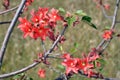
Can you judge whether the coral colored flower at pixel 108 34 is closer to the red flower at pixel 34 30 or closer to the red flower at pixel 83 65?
the red flower at pixel 83 65

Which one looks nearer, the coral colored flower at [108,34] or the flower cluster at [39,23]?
the flower cluster at [39,23]

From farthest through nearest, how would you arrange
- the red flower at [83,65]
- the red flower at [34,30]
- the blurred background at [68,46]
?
the blurred background at [68,46] < the red flower at [83,65] < the red flower at [34,30]

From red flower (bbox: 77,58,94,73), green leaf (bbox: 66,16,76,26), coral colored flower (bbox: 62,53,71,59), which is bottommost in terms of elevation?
red flower (bbox: 77,58,94,73)

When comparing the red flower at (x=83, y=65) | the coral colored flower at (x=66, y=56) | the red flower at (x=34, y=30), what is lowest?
the red flower at (x=83, y=65)

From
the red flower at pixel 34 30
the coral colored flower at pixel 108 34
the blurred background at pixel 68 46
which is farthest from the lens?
the blurred background at pixel 68 46

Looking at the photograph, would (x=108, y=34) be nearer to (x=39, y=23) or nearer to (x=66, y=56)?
(x=66, y=56)

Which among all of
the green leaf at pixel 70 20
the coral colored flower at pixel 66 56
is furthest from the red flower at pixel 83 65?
the green leaf at pixel 70 20

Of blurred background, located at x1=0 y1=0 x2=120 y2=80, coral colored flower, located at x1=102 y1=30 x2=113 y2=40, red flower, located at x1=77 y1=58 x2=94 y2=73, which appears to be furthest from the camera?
blurred background, located at x1=0 y1=0 x2=120 y2=80

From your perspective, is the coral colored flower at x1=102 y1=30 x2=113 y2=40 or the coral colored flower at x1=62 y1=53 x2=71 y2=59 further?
the coral colored flower at x1=102 y1=30 x2=113 y2=40

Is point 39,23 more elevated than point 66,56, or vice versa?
point 39,23

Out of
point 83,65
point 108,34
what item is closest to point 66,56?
point 83,65

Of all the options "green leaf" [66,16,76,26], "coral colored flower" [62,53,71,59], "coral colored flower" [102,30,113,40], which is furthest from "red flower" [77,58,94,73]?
"coral colored flower" [102,30,113,40]

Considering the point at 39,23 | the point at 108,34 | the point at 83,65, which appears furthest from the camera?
the point at 108,34

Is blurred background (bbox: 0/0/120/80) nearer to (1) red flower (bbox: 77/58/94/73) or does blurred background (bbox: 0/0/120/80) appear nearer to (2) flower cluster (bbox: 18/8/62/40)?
(1) red flower (bbox: 77/58/94/73)
